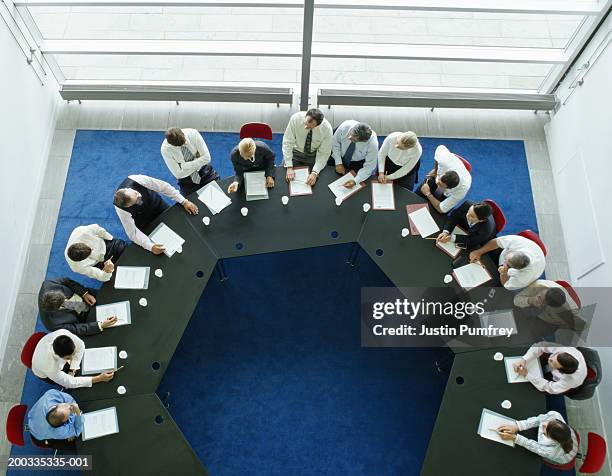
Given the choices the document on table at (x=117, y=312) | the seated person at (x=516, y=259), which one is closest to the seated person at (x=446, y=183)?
the seated person at (x=516, y=259)

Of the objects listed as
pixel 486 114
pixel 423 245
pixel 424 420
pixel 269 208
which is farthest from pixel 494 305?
pixel 486 114

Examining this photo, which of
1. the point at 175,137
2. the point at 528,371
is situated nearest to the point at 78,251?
the point at 175,137

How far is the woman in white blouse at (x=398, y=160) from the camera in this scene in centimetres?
494

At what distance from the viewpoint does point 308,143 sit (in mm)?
5148

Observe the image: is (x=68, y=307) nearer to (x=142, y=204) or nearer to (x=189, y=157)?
(x=142, y=204)

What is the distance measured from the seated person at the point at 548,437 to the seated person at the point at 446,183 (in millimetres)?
1955

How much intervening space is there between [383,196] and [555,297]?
1.75 m

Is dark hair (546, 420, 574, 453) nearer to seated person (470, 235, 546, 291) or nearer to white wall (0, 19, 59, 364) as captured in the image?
seated person (470, 235, 546, 291)

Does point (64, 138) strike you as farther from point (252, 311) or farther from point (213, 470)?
point (213, 470)

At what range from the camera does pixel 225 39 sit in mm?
5816

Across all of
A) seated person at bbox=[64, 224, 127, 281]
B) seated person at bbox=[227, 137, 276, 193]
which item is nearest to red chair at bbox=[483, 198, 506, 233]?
seated person at bbox=[227, 137, 276, 193]

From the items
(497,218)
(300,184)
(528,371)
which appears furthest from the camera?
(300,184)

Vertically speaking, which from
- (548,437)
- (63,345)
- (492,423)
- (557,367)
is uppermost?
(63,345)

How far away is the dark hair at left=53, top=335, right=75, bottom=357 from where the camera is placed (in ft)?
13.2
